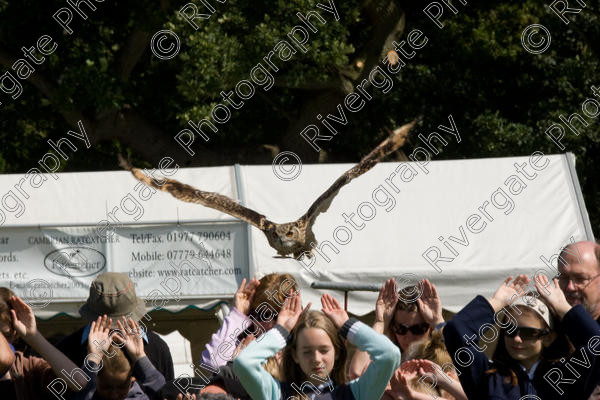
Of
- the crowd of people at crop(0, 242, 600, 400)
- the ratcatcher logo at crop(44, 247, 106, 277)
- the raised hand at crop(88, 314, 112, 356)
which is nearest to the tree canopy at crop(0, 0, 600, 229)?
the ratcatcher logo at crop(44, 247, 106, 277)

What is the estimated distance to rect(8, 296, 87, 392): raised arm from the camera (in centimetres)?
406

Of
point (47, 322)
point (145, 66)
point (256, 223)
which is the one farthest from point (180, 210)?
point (145, 66)

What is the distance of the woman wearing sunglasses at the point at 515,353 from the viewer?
139 inches

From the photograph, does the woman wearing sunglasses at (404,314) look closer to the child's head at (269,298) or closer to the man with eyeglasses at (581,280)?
the child's head at (269,298)

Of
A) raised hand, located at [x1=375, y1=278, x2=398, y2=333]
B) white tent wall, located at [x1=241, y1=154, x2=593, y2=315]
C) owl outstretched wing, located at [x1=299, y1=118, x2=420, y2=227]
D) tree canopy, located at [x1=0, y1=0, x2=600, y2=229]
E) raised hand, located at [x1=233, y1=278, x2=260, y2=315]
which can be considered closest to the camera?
raised hand, located at [x1=375, y1=278, x2=398, y2=333]

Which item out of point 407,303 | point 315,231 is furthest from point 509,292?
point 315,231

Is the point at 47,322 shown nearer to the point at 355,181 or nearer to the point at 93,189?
the point at 93,189

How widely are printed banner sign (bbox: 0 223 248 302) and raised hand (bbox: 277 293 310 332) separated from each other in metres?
3.78

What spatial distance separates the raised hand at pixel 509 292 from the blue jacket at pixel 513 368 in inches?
1.8

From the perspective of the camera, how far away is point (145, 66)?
1598cm

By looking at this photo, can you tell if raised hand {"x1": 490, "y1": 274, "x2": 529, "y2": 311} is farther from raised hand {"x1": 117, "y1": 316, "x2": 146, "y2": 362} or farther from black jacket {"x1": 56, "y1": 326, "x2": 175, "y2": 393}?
black jacket {"x1": 56, "y1": 326, "x2": 175, "y2": 393}

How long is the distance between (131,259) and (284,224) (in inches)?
53.9

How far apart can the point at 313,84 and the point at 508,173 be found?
5839 millimetres

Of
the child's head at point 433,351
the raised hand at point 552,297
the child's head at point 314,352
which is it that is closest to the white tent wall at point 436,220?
the child's head at point 433,351
